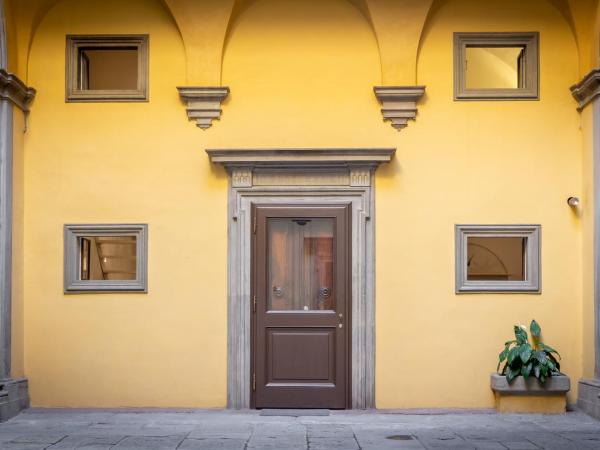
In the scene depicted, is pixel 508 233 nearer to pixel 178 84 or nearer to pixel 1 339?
pixel 178 84

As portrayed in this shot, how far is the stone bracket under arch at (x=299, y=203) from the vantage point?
8.73m

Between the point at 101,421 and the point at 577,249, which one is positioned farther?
the point at 577,249

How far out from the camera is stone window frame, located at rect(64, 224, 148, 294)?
29.0 feet

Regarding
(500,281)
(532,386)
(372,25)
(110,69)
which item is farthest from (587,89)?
(110,69)

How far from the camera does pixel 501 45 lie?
8977 mm

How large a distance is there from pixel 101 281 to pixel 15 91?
7.74 ft

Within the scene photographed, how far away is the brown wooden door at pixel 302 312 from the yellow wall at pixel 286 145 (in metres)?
0.43

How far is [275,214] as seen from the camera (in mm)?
8812

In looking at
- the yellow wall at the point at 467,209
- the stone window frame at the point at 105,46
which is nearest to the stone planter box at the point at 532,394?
the yellow wall at the point at 467,209

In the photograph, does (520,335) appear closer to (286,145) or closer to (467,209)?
(467,209)

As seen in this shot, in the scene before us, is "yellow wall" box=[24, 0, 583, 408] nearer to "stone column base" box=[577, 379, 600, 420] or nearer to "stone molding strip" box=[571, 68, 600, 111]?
"stone molding strip" box=[571, 68, 600, 111]

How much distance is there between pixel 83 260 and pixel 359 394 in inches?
141

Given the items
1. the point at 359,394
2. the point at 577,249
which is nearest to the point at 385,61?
the point at 577,249

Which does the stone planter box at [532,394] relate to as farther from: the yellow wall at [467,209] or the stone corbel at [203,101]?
the stone corbel at [203,101]
